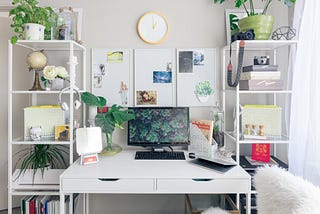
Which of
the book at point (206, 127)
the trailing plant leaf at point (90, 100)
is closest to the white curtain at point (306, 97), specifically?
the book at point (206, 127)

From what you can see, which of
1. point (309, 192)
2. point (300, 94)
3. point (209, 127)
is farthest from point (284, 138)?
point (309, 192)

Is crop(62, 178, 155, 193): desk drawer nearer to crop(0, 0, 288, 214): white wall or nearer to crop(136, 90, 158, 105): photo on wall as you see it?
crop(136, 90, 158, 105): photo on wall

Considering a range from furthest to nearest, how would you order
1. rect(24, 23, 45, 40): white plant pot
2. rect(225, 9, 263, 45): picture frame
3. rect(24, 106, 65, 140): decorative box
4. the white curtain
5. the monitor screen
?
rect(225, 9, 263, 45): picture frame
the monitor screen
rect(24, 106, 65, 140): decorative box
rect(24, 23, 45, 40): white plant pot
the white curtain

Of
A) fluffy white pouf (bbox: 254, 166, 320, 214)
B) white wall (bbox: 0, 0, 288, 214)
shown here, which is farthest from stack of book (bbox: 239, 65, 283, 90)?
fluffy white pouf (bbox: 254, 166, 320, 214)

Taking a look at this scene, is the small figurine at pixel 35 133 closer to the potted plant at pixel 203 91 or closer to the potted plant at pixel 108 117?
the potted plant at pixel 108 117

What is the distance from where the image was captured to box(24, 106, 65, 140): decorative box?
2088 millimetres

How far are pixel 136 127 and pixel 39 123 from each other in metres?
0.78

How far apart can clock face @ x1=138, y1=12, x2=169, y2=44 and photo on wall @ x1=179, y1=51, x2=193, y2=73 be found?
0.24 meters

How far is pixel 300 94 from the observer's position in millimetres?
1816

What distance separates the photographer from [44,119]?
2.11 meters

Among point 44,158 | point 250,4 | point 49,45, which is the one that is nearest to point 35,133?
point 44,158

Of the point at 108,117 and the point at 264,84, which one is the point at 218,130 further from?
the point at 108,117

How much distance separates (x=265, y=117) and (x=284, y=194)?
101 centimetres

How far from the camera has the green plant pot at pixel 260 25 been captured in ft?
6.59
